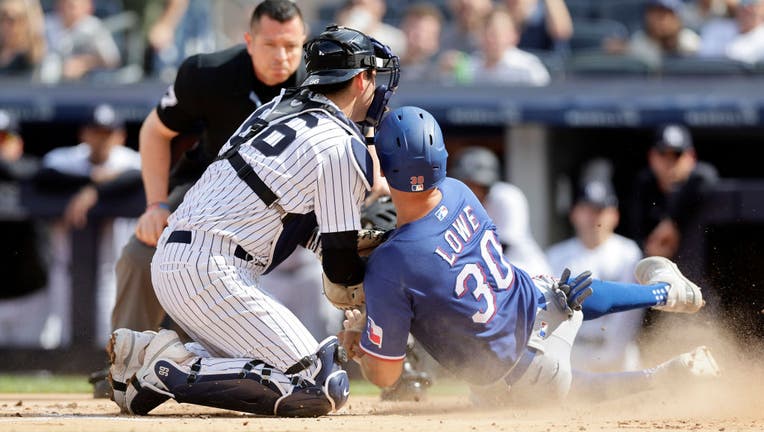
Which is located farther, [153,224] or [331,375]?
[153,224]

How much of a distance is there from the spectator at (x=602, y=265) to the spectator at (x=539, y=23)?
209 centimetres

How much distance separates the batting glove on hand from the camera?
194 inches

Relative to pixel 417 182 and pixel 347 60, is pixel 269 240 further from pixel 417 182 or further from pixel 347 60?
pixel 347 60

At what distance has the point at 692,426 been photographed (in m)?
4.73

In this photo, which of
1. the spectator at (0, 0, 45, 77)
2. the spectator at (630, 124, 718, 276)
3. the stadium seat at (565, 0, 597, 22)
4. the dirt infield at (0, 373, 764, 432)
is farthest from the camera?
the stadium seat at (565, 0, 597, 22)

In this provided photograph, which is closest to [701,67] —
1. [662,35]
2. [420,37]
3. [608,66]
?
[662,35]

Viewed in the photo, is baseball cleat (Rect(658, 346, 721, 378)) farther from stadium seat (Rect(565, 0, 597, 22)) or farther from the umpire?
stadium seat (Rect(565, 0, 597, 22))

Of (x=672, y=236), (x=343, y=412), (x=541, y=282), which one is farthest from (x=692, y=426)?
(x=672, y=236)

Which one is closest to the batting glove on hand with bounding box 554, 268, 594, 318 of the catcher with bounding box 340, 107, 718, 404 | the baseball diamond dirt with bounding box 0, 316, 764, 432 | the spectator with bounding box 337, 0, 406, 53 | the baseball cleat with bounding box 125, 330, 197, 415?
the catcher with bounding box 340, 107, 718, 404

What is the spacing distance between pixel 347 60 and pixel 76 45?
6689mm

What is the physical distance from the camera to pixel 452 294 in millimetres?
4582

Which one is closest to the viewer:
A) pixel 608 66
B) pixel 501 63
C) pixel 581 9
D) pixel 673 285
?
pixel 673 285

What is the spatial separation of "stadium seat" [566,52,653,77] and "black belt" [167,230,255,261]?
5.47m

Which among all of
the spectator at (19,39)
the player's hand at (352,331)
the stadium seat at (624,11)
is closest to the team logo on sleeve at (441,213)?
→ the player's hand at (352,331)
